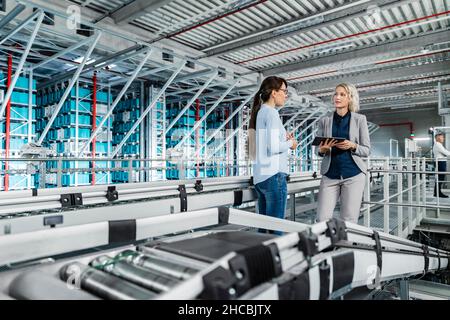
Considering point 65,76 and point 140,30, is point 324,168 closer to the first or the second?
point 140,30

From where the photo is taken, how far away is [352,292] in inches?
58.7

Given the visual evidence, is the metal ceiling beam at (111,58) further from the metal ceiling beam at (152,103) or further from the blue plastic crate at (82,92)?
the metal ceiling beam at (152,103)

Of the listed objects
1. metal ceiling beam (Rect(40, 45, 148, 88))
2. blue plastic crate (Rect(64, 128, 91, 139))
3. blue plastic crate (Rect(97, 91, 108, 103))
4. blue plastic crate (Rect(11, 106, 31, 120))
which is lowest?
blue plastic crate (Rect(64, 128, 91, 139))

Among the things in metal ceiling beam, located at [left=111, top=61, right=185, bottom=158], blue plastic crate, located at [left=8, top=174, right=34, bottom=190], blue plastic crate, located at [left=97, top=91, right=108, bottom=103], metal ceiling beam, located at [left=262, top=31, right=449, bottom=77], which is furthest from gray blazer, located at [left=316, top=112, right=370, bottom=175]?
blue plastic crate, located at [left=97, top=91, right=108, bottom=103]

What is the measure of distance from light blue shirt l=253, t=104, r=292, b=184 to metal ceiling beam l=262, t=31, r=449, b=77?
23.2ft

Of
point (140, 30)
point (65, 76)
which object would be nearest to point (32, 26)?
point (140, 30)

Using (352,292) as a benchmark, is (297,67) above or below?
above

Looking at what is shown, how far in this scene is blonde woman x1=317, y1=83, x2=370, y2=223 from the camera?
8.75ft

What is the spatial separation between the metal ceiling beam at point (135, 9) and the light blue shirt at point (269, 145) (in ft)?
14.1

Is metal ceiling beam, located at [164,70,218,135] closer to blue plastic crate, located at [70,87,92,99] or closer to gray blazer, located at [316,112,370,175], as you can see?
blue plastic crate, located at [70,87,92,99]

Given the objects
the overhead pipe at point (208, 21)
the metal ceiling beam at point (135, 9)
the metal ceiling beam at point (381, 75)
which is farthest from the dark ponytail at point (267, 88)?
the metal ceiling beam at point (381, 75)

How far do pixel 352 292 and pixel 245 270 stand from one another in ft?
2.80

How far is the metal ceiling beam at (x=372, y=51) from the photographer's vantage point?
300 inches

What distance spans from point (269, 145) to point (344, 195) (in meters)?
0.76
